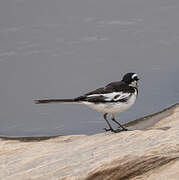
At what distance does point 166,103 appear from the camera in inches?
550

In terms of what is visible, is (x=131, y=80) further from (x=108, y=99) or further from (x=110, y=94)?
(x=108, y=99)

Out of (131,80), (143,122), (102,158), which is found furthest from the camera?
(143,122)

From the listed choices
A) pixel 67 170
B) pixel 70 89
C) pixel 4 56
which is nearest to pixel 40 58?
pixel 4 56

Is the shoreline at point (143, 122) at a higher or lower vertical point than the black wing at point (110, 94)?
higher

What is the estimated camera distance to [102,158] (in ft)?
25.8

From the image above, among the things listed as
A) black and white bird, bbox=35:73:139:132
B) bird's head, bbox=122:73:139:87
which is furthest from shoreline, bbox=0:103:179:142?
black and white bird, bbox=35:73:139:132

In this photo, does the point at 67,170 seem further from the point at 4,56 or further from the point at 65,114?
the point at 4,56

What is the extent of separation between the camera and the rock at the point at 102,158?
7566 mm

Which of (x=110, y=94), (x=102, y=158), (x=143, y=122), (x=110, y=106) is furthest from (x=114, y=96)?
(x=143, y=122)

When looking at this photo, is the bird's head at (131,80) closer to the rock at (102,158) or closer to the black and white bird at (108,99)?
the black and white bird at (108,99)

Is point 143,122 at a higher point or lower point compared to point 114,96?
higher

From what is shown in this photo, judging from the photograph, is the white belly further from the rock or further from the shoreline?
the shoreline

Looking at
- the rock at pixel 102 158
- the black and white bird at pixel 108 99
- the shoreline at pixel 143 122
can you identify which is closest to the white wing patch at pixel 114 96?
the black and white bird at pixel 108 99

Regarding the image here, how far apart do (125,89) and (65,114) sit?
176 inches
